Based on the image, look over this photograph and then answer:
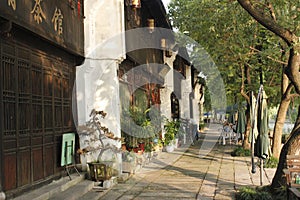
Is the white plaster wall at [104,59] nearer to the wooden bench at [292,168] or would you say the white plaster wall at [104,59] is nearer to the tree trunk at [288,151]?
the tree trunk at [288,151]

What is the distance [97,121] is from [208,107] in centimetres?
5835

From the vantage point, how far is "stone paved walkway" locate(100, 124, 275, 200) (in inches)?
414

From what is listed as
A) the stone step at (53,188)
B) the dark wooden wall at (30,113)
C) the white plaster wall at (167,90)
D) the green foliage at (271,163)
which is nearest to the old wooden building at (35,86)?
the dark wooden wall at (30,113)

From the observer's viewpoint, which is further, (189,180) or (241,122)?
(241,122)

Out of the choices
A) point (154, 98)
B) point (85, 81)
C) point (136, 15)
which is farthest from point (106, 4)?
point (154, 98)

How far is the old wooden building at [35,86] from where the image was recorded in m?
7.67

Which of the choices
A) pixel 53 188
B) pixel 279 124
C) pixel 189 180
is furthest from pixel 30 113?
pixel 279 124

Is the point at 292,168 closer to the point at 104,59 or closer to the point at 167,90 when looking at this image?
the point at 104,59

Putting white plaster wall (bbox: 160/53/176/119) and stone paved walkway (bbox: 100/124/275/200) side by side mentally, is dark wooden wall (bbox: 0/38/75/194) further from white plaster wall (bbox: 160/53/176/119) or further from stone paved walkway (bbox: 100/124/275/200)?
white plaster wall (bbox: 160/53/176/119)

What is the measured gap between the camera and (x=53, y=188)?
30.4 feet

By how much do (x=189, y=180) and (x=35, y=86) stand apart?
5.48 m

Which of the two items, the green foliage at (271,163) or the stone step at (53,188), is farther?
the green foliage at (271,163)

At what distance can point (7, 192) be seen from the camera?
7.58 metres

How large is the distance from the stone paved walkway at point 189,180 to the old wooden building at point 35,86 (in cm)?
204
